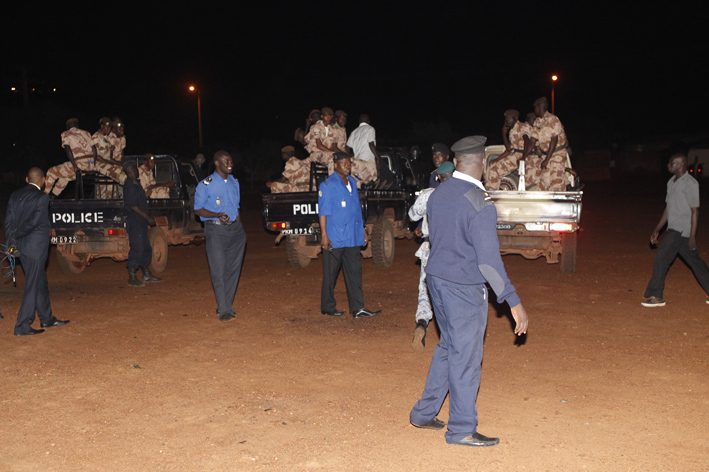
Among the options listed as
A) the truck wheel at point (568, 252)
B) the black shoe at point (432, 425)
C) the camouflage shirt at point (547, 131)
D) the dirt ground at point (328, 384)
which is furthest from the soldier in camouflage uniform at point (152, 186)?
the black shoe at point (432, 425)

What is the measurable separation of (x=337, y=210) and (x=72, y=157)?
604 cm

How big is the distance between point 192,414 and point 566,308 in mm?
5269

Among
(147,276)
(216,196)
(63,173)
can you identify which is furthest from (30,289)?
(63,173)

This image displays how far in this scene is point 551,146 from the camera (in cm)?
1134

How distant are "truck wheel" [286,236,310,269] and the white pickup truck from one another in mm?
3378

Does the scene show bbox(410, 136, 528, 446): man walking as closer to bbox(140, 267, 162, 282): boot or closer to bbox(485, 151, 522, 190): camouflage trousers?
bbox(140, 267, 162, 282): boot

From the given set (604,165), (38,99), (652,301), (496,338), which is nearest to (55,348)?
(496,338)

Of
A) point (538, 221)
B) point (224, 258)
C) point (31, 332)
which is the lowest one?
point (31, 332)

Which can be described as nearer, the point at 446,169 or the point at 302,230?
the point at 446,169

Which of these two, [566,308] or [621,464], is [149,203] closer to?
[566,308]

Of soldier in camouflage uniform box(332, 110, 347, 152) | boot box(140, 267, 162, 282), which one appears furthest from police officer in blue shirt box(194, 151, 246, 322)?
soldier in camouflage uniform box(332, 110, 347, 152)

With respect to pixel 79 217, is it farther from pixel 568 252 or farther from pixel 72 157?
pixel 568 252

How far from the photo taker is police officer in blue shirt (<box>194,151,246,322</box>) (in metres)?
7.97

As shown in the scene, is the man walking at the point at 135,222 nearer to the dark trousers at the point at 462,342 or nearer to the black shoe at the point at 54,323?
the black shoe at the point at 54,323
